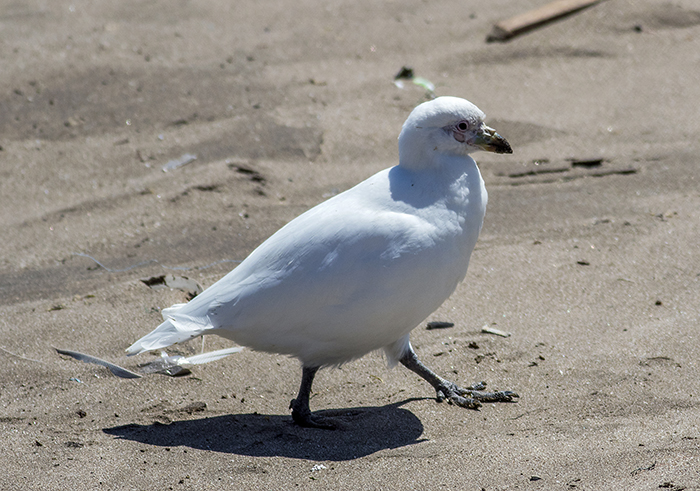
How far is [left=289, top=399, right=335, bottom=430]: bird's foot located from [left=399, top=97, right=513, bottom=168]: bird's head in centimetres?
126

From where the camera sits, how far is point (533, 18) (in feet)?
26.6

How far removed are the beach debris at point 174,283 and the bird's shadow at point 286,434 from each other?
49.9 inches

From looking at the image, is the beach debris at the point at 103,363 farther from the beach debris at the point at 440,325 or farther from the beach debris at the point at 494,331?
the beach debris at the point at 494,331

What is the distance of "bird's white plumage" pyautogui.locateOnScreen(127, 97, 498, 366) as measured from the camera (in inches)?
135

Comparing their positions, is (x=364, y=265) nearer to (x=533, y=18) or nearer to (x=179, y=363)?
(x=179, y=363)

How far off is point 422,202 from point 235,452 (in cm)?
140

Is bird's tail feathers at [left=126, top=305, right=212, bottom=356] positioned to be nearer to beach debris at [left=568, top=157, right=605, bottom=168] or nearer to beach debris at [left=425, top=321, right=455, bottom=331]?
beach debris at [left=425, top=321, right=455, bottom=331]

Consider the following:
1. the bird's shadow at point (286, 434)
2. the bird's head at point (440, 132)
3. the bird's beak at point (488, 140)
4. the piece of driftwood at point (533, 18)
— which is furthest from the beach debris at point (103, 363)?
the piece of driftwood at point (533, 18)

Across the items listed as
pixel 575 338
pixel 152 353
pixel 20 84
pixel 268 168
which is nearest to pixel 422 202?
pixel 575 338

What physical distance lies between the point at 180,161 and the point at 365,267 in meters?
3.54

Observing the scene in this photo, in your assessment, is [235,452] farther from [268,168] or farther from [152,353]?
[268,168]

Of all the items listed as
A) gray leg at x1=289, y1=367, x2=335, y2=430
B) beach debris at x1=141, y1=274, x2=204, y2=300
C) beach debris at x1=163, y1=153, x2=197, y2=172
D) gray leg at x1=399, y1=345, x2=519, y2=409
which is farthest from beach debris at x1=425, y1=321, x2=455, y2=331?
beach debris at x1=163, y1=153, x2=197, y2=172

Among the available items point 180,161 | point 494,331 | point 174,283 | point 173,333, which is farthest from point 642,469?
point 180,161

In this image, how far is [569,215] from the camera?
5691 millimetres
